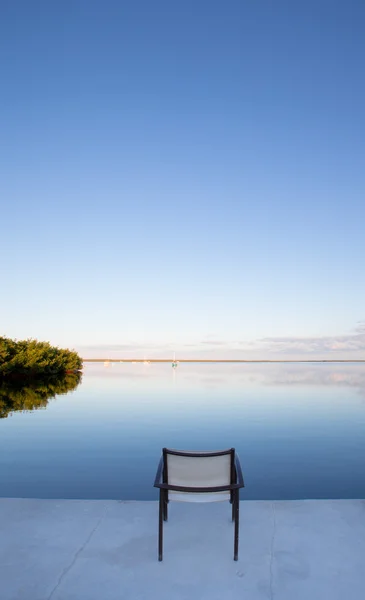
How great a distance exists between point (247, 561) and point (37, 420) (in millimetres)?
16695

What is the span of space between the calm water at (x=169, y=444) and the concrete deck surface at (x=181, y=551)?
443 centimetres

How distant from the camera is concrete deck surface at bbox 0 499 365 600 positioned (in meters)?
3.73

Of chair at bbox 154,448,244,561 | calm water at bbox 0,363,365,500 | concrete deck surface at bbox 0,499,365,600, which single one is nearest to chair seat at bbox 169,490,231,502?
chair at bbox 154,448,244,561

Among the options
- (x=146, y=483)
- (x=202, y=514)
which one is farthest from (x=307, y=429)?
(x=202, y=514)

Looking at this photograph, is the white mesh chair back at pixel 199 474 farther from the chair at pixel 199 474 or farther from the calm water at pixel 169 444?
the calm water at pixel 169 444

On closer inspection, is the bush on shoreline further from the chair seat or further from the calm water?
the chair seat

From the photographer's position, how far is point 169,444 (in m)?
14.2

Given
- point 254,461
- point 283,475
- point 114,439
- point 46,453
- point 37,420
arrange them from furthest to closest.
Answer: point 37,420, point 114,439, point 46,453, point 254,461, point 283,475

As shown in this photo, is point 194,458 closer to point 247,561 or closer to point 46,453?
point 247,561

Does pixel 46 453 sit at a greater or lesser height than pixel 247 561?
lesser

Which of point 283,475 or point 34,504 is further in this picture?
point 283,475

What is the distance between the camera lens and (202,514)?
537 cm

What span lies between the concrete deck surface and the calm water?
443 centimetres

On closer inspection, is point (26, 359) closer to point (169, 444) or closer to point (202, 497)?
point (169, 444)
